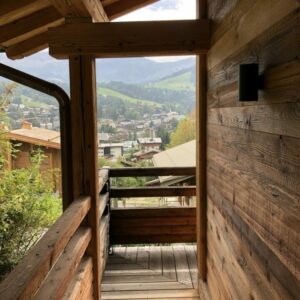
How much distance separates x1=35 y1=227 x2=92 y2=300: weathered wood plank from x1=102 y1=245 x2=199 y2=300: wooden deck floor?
1030mm

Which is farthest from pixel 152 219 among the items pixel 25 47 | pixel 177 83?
pixel 25 47

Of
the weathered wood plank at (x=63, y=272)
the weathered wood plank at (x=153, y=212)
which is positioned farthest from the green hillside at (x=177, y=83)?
the weathered wood plank at (x=63, y=272)

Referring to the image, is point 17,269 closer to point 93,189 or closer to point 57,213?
point 93,189

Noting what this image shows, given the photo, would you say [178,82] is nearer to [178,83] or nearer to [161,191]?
[178,83]

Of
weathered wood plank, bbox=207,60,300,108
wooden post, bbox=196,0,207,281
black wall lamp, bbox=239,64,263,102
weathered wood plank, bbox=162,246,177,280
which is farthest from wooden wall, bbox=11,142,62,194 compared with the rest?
black wall lamp, bbox=239,64,263,102

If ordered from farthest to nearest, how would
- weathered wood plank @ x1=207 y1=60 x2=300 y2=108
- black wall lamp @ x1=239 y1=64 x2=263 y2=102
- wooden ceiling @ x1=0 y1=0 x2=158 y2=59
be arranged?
wooden ceiling @ x1=0 y1=0 x2=158 y2=59 < black wall lamp @ x1=239 y1=64 x2=263 y2=102 < weathered wood plank @ x1=207 y1=60 x2=300 y2=108

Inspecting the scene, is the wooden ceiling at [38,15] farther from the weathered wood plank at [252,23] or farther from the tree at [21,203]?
the tree at [21,203]

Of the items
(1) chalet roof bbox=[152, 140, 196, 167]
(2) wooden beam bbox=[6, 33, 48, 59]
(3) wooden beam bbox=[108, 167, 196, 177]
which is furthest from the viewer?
(1) chalet roof bbox=[152, 140, 196, 167]

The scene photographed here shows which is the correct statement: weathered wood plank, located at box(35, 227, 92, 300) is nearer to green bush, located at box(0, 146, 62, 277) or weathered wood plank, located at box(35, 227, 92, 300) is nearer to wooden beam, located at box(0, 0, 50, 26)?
wooden beam, located at box(0, 0, 50, 26)

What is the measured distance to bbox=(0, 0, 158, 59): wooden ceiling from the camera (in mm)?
2000

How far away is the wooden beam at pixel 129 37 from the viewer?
2057mm

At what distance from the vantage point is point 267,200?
107 centimetres

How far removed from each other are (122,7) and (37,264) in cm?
219

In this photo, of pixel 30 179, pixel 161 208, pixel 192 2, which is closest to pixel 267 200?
pixel 192 2
